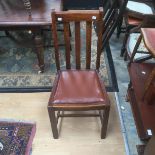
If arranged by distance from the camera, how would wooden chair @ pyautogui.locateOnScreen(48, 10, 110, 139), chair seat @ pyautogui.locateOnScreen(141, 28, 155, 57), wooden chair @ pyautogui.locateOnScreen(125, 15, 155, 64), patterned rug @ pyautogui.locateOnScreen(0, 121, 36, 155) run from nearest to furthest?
chair seat @ pyautogui.locateOnScreen(141, 28, 155, 57)
wooden chair @ pyautogui.locateOnScreen(48, 10, 110, 139)
patterned rug @ pyautogui.locateOnScreen(0, 121, 36, 155)
wooden chair @ pyautogui.locateOnScreen(125, 15, 155, 64)

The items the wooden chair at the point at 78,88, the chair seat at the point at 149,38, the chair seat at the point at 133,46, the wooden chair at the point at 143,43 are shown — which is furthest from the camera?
the chair seat at the point at 133,46

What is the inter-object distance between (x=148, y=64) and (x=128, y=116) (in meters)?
0.53

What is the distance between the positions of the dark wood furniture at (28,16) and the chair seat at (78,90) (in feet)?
1.79

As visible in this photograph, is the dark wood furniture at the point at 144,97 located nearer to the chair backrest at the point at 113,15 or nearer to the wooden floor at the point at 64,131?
the wooden floor at the point at 64,131

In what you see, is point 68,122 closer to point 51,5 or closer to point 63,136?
point 63,136

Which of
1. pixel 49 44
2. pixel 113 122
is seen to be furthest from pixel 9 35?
pixel 113 122

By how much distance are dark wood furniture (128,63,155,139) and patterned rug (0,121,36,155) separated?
3.06 feet

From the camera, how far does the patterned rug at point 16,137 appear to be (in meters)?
1.76

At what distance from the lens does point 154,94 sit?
5.20 feet

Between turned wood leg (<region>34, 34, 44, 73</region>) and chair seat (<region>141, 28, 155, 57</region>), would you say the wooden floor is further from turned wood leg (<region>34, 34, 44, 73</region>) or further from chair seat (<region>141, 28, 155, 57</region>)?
chair seat (<region>141, 28, 155, 57</region>)

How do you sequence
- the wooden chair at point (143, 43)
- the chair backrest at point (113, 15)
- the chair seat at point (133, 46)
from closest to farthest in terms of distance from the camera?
the wooden chair at point (143, 43)
the chair seat at point (133, 46)
the chair backrest at point (113, 15)

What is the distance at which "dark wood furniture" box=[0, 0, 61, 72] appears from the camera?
201 cm

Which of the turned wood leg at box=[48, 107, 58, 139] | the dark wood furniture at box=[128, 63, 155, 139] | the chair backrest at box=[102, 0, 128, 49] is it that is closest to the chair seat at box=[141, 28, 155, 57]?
the dark wood furniture at box=[128, 63, 155, 139]

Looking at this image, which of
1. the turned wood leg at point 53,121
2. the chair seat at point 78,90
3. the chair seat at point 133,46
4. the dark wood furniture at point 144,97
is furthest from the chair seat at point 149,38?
the turned wood leg at point 53,121
